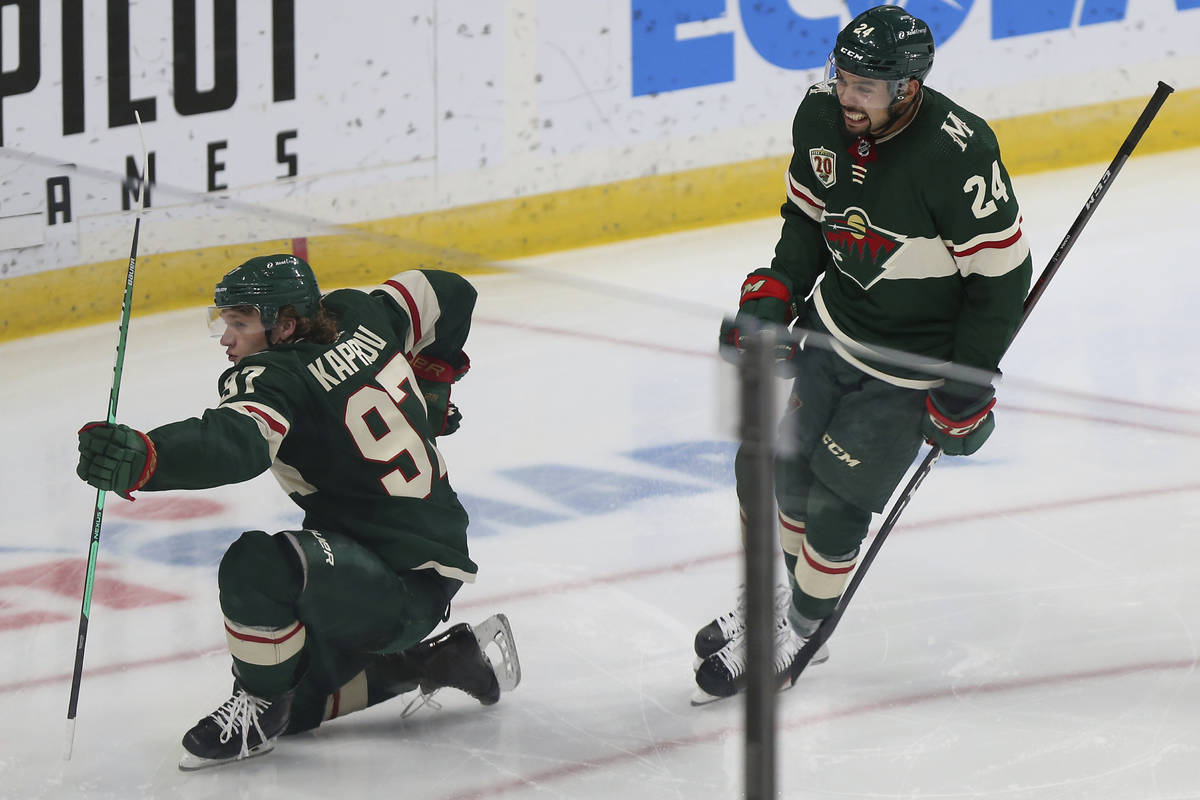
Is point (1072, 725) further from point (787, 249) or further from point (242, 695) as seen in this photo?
point (242, 695)

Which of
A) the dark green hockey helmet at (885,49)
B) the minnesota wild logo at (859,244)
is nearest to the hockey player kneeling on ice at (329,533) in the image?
the minnesota wild logo at (859,244)

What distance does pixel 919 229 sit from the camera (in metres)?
2.62

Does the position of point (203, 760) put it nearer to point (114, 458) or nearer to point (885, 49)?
point (114, 458)

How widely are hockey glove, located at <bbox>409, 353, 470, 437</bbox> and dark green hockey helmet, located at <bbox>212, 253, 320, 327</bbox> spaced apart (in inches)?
14.7

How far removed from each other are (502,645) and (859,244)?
819 millimetres

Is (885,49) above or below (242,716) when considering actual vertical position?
above

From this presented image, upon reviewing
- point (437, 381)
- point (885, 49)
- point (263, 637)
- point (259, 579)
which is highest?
point (885, 49)

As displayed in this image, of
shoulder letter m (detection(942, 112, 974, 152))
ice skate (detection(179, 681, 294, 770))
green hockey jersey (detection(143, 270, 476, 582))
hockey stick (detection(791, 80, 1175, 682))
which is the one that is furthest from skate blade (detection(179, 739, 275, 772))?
shoulder letter m (detection(942, 112, 974, 152))

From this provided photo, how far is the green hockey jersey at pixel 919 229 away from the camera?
8.42 feet

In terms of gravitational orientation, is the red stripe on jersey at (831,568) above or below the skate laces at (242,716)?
above

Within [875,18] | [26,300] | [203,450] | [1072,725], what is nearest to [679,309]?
[203,450]

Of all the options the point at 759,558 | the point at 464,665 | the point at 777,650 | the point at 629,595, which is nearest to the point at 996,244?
the point at 629,595

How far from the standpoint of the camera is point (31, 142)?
4.66 metres

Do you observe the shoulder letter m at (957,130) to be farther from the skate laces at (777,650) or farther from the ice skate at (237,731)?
the ice skate at (237,731)
